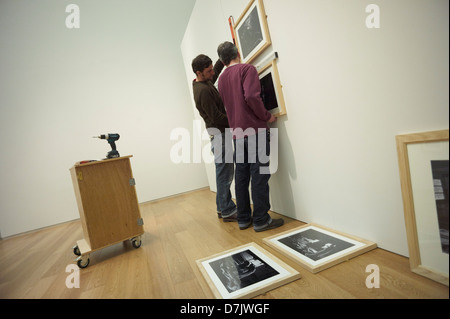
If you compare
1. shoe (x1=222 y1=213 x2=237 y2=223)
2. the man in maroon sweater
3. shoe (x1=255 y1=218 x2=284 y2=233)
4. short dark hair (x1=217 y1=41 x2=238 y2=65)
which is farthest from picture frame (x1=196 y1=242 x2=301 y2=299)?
short dark hair (x1=217 y1=41 x2=238 y2=65)

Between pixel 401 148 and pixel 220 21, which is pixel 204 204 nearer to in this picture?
pixel 220 21

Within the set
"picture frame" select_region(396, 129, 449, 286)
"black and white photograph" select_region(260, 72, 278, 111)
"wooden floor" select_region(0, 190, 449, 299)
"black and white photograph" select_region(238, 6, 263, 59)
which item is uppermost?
"black and white photograph" select_region(238, 6, 263, 59)

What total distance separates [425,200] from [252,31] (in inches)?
63.8

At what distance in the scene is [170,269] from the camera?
1.57 m

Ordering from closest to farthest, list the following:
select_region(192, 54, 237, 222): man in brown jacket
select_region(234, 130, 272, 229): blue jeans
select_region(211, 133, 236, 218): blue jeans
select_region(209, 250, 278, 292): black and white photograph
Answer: select_region(209, 250, 278, 292): black and white photograph
select_region(234, 130, 272, 229): blue jeans
select_region(192, 54, 237, 222): man in brown jacket
select_region(211, 133, 236, 218): blue jeans

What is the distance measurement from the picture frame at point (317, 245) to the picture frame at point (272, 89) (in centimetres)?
86

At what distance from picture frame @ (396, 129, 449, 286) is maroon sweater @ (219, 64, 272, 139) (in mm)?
915

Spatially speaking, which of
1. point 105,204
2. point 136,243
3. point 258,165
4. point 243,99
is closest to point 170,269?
point 136,243

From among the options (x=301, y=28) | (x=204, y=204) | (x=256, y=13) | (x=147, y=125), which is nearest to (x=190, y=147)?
(x=147, y=125)

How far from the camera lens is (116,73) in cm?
408

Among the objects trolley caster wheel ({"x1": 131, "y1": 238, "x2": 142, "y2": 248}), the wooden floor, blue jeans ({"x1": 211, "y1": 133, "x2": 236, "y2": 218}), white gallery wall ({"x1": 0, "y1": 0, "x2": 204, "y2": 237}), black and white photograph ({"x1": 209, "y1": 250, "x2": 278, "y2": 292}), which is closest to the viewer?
the wooden floor

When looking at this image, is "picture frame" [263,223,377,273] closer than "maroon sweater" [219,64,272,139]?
Yes

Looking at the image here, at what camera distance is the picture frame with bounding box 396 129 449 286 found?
968 millimetres

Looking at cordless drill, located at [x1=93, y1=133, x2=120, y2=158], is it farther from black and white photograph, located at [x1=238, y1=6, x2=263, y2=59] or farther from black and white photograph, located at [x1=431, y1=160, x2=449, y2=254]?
black and white photograph, located at [x1=431, y1=160, x2=449, y2=254]
